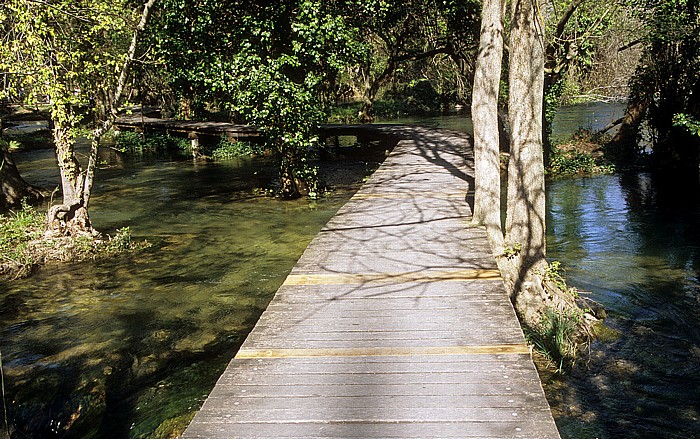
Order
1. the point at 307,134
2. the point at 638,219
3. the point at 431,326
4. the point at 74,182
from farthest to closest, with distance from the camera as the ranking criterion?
the point at 307,134, the point at 638,219, the point at 74,182, the point at 431,326

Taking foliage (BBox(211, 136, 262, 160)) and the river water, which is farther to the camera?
foliage (BBox(211, 136, 262, 160))

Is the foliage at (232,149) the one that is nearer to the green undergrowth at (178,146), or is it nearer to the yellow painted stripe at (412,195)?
the green undergrowth at (178,146)

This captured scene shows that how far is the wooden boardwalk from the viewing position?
359 centimetres

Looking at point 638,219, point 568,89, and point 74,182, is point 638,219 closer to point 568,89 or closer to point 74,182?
point 568,89

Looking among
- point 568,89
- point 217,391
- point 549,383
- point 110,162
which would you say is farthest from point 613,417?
point 110,162

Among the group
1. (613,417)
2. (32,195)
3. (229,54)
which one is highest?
(229,54)

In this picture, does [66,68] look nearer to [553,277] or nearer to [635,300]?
[553,277]

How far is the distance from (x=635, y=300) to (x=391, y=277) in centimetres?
471

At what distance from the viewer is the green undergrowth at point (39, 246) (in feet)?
34.9

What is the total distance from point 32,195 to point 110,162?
26.6 feet

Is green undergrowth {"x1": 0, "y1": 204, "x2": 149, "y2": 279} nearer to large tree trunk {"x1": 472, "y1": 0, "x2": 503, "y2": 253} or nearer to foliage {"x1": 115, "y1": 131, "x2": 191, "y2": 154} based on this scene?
large tree trunk {"x1": 472, "y1": 0, "x2": 503, "y2": 253}

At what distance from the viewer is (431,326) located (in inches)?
196

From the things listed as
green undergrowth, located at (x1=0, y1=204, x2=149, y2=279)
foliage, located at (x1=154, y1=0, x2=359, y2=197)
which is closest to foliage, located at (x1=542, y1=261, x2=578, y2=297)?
foliage, located at (x1=154, y1=0, x2=359, y2=197)

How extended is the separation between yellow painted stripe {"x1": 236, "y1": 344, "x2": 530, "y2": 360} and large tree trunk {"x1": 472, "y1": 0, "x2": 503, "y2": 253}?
4043mm
